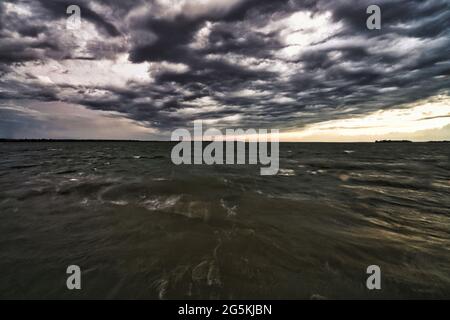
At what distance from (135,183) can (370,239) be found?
14.8 metres

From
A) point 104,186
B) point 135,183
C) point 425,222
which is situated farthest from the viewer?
point 135,183

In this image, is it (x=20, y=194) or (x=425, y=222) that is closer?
(x=425, y=222)

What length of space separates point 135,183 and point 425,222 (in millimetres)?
16911

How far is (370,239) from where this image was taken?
290 inches

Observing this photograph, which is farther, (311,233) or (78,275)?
(311,233)

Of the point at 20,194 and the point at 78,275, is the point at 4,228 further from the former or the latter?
the point at 20,194

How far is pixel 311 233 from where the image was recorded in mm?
7773
